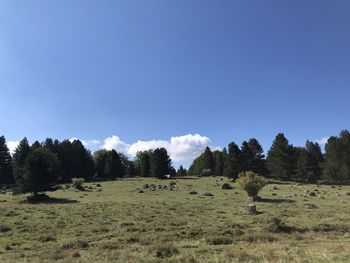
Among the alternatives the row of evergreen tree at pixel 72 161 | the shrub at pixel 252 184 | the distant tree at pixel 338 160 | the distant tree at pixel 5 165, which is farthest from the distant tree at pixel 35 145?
the distant tree at pixel 338 160

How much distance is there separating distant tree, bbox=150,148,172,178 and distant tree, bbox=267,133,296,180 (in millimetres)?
27789

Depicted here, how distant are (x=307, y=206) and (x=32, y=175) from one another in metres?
36.8

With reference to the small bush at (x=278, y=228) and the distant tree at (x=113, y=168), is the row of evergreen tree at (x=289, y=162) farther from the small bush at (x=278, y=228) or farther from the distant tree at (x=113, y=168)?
the small bush at (x=278, y=228)

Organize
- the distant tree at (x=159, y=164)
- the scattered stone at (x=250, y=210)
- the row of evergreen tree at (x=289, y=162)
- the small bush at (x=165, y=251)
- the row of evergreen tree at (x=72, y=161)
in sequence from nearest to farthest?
the small bush at (x=165, y=251), the scattered stone at (x=250, y=210), the row of evergreen tree at (x=289, y=162), the row of evergreen tree at (x=72, y=161), the distant tree at (x=159, y=164)

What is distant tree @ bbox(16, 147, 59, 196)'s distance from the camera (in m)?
58.2

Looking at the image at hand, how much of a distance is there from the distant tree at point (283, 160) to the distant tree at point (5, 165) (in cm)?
6609

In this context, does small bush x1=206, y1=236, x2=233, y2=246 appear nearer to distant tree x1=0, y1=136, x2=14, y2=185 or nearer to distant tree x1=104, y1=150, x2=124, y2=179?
distant tree x1=104, y1=150, x2=124, y2=179

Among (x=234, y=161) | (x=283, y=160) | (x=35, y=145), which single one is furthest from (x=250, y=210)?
(x=35, y=145)

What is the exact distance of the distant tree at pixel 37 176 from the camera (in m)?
58.2

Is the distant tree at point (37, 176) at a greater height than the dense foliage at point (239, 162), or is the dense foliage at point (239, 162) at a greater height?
the dense foliage at point (239, 162)

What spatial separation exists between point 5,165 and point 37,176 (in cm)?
5366

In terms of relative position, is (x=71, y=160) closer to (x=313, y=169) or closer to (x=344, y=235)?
(x=313, y=169)

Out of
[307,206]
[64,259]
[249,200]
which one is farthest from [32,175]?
[64,259]

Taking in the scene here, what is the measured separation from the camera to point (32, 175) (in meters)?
58.2
